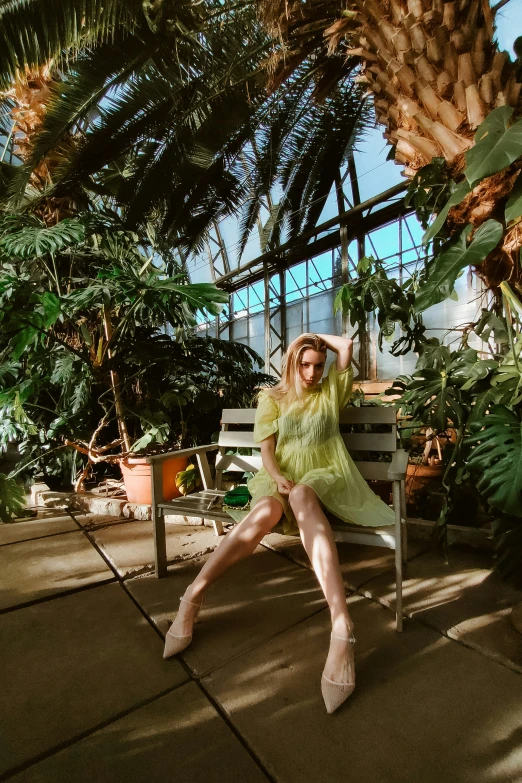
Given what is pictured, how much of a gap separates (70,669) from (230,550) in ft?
2.16

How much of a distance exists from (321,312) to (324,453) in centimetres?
740

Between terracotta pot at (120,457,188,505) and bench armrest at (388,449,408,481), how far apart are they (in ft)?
5.87

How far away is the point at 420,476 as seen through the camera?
9.02ft

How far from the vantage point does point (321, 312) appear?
8.81 meters

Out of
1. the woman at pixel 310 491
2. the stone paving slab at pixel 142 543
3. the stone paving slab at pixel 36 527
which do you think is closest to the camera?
the woman at pixel 310 491

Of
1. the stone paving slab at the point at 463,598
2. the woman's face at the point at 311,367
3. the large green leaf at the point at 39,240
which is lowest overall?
the stone paving slab at the point at 463,598

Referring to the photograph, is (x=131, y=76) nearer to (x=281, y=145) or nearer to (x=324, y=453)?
(x=281, y=145)

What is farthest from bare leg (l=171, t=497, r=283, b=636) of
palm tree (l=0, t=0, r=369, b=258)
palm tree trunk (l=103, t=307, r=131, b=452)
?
palm tree (l=0, t=0, r=369, b=258)

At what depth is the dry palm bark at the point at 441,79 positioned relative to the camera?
162cm

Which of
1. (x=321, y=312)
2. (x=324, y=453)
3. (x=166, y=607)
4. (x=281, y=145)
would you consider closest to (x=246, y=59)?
(x=281, y=145)

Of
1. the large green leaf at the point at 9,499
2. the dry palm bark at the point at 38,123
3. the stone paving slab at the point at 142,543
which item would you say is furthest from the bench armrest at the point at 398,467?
the dry palm bark at the point at 38,123

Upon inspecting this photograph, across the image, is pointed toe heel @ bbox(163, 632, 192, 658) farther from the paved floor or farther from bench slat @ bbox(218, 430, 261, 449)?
bench slat @ bbox(218, 430, 261, 449)

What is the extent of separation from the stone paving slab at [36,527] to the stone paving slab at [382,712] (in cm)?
188

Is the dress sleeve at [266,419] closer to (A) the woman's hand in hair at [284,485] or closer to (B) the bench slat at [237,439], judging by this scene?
(A) the woman's hand in hair at [284,485]
